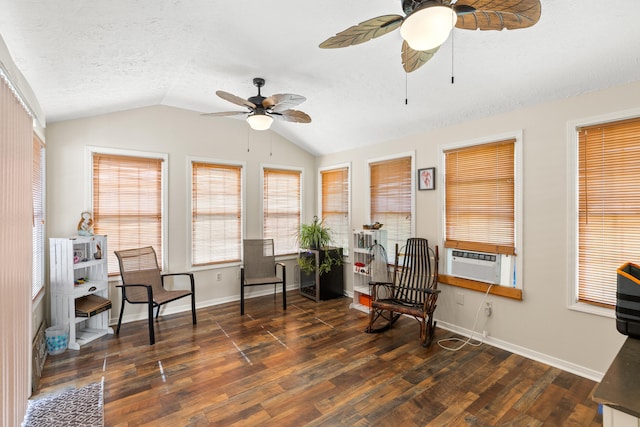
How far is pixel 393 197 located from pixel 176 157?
10.6 feet

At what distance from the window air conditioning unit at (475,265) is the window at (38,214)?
4461 millimetres

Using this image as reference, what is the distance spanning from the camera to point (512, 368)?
280 centimetres

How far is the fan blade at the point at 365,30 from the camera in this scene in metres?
1.53

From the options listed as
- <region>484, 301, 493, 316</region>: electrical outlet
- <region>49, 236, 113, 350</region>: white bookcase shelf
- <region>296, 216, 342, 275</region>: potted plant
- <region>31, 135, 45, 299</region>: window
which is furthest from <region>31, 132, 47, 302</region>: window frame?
<region>484, 301, 493, 316</region>: electrical outlet

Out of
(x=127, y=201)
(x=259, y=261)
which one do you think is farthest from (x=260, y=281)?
(x=127, y=201)

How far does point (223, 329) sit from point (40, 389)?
65.5 inches

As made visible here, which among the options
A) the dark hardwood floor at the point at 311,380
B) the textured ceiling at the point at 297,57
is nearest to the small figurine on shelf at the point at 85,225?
the textured ceiling at the point at 297,57

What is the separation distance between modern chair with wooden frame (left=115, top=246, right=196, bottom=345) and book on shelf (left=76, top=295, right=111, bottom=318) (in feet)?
0.62

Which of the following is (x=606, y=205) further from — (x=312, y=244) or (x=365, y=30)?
(x=312, y=244)

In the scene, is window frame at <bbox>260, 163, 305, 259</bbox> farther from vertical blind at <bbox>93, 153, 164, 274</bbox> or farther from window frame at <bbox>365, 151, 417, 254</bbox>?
vertical blind at <bbox>93, 153, 164, 274</bbox>

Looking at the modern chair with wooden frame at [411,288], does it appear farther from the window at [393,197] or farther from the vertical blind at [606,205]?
the vertical blind at [606,205]

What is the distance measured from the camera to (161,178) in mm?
4215

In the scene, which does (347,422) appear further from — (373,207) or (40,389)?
(373,207)

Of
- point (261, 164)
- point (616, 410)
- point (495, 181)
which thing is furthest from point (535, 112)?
point (261, 164)
